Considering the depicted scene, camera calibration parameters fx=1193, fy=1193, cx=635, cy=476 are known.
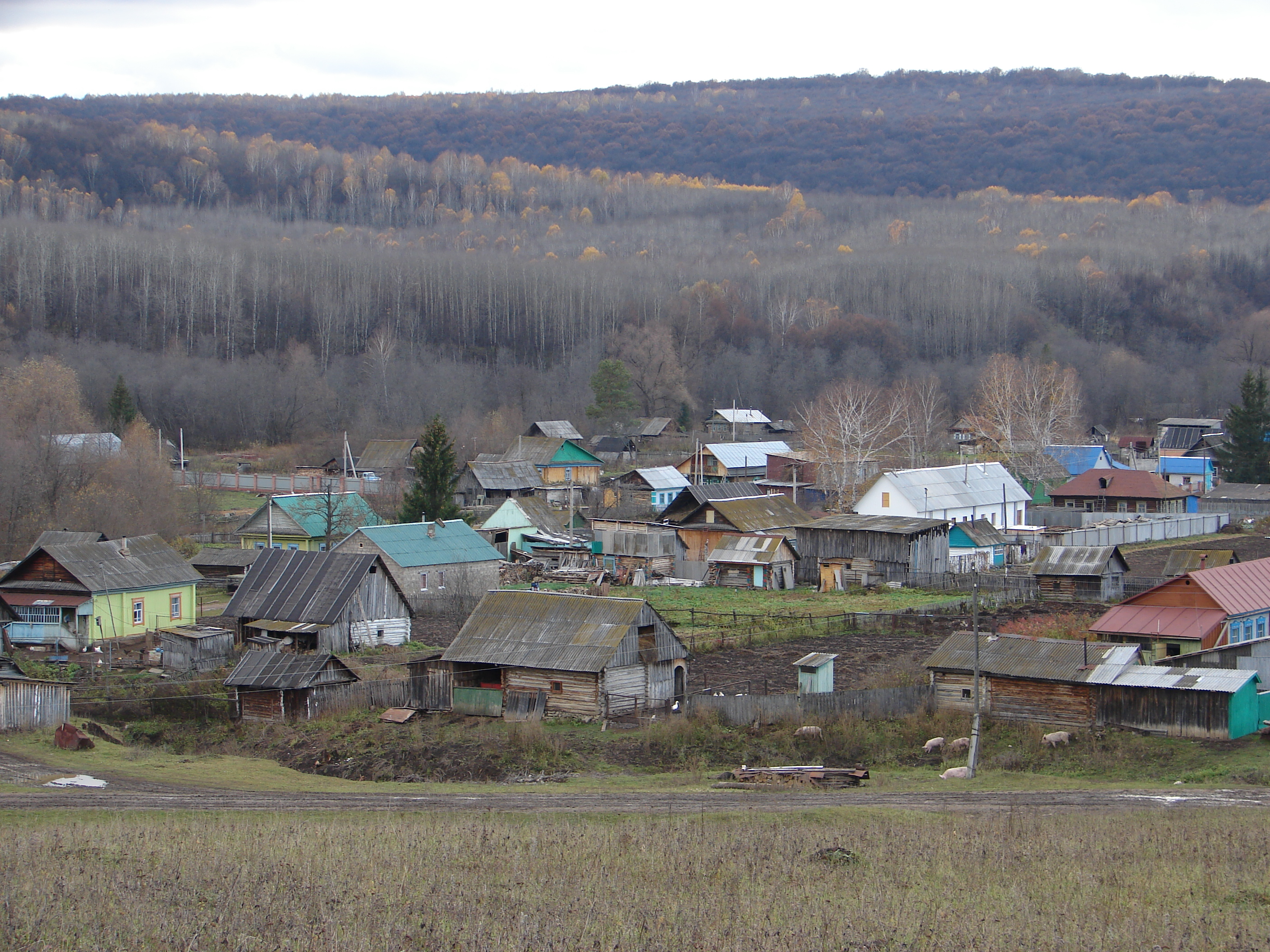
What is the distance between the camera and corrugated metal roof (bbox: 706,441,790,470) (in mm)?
84250

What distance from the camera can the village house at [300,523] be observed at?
167ft

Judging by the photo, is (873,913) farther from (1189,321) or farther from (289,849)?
(1189,321)

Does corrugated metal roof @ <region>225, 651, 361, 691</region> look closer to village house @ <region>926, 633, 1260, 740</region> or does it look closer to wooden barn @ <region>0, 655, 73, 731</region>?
wooden barn @ <region>0, 655, 73, 731</region>

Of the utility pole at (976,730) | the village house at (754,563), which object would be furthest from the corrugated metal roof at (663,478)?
the utility pole at (976,730)

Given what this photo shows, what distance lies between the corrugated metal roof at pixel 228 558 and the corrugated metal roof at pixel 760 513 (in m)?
19.9

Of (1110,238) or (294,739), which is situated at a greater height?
A: (1110,238)

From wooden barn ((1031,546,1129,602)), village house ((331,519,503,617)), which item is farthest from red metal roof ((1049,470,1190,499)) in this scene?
village house ((331,519,503,617))

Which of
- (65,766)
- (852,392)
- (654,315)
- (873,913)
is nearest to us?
(873,913)

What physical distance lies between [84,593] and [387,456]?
45.8 metres

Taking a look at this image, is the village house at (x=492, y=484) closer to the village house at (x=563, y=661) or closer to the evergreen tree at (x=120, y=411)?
the evergreen tree at (x=120, y=411)

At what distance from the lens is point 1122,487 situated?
67062 millimetres

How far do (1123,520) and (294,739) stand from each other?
48.8 meters

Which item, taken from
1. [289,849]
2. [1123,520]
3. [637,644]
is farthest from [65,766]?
[1123,520]

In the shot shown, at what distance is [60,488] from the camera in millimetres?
54625
